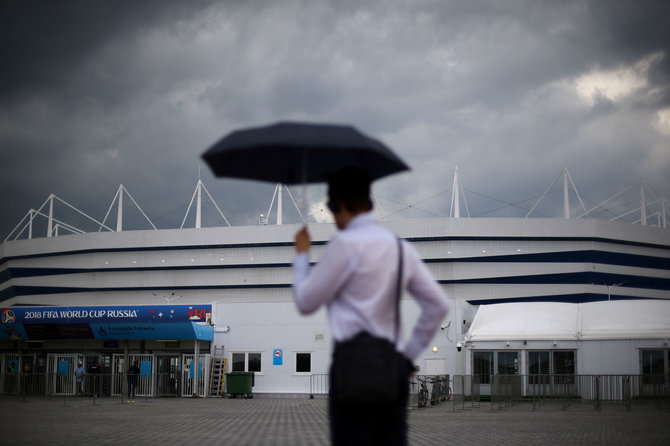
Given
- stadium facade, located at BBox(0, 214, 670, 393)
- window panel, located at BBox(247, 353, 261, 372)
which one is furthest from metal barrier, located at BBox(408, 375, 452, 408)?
stadium facade, located at BBox(0, 214, 670, 393)

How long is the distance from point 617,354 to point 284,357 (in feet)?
46.4

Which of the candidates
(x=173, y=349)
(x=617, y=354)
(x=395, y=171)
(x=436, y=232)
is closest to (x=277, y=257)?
(x=436, y=232)

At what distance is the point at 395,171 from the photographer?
4.41 m

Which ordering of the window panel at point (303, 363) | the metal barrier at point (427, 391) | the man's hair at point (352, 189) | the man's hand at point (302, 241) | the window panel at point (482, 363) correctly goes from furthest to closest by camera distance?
the window panel at point (303, 363)
the window panel at point (482, 363)
the metal barrier at point (427, 391)
the man's hand at point (302, 241)
the man's hair at point (352, 189)

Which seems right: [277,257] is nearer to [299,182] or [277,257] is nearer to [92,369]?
[92,369]

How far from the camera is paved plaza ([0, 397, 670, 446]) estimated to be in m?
12.8

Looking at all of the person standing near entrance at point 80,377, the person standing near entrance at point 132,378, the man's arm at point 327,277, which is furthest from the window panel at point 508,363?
the man's arm at point 327,277

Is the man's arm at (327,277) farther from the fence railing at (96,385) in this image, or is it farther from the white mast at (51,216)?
the white mast at (51,216)

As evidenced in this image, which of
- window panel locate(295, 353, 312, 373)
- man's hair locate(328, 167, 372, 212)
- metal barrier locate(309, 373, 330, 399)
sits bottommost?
metal barrier locate(309, 373, 330, 399)

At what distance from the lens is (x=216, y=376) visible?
1385 inches

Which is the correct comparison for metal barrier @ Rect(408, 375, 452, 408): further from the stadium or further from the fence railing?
the fence railing

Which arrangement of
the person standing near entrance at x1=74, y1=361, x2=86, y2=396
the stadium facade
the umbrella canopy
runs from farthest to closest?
the stadium facade < the person standing near entrance at x1=74, y1=361, x2=86, y2=396 < the umbrella canopy

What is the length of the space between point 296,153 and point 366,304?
133cm

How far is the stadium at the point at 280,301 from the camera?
3172cm
